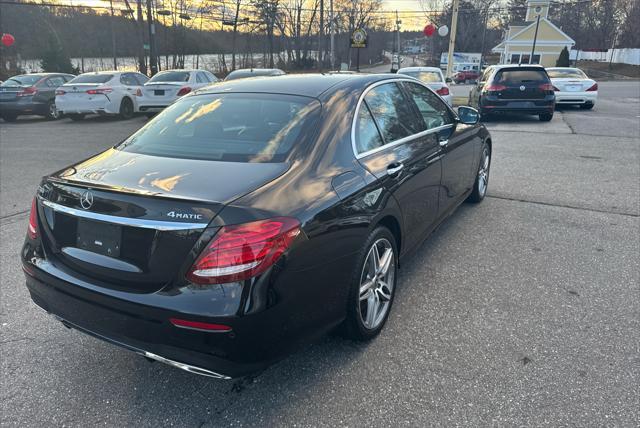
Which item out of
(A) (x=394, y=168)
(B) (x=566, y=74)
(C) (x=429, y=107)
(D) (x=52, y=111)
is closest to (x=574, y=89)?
(B) (x=566, y=74)

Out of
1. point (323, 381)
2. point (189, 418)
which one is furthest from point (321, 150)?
point (189, 418)

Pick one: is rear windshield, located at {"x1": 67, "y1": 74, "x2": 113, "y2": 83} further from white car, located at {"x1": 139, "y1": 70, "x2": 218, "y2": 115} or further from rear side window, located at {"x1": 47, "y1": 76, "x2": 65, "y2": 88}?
rear side window, located at {"x1": 47, "y1": 76, "x2": 65, "y2": 88}

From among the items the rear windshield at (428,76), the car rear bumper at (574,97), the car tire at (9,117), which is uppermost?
the rear windshield at (428,76)

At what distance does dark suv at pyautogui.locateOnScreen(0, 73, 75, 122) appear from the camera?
49.7 ft

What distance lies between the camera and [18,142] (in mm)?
11055

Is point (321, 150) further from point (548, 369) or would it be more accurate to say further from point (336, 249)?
point (548, 369)

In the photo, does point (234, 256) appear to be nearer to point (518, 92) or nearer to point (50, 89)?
point (518, 92)

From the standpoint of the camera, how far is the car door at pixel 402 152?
3029 millimetres

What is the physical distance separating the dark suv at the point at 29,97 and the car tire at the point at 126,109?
2.35 m

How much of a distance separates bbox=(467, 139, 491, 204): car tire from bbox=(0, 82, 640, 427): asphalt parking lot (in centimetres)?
78

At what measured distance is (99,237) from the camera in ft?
7.32

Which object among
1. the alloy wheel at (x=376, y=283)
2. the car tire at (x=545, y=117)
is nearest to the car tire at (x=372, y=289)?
the alloy wheel at (x=376, y=283)

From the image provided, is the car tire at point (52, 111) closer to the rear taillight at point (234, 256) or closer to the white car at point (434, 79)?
the white car at point (434, 79)

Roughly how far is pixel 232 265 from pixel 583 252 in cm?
360
